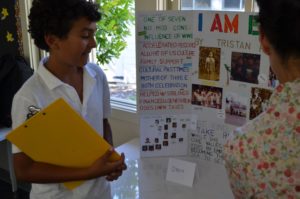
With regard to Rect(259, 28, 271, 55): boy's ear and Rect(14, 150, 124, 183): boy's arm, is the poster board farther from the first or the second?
Rect(259, 28, 271, 55): boy's ear

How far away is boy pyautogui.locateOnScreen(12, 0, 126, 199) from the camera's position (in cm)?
117

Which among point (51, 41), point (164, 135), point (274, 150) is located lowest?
point (164, 135)

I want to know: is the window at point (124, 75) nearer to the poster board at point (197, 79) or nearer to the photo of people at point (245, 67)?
the poster board at point (197, 79)

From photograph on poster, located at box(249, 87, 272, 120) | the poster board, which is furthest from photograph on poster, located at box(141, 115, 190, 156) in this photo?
photograph on poster, located at box(249, 87, 272, 120)

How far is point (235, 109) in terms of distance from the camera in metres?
1.58

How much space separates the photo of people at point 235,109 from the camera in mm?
1553

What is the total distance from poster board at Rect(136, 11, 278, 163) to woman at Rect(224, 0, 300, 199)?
693 mm

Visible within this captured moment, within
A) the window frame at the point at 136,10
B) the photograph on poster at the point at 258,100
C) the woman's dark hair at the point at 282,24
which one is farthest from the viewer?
the window frame at the point at 136,10

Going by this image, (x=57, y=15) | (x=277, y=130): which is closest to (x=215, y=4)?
(x=57, y=15)

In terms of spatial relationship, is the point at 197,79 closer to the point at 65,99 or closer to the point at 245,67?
the point at 245,67

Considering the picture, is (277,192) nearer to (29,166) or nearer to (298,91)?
(298,91)

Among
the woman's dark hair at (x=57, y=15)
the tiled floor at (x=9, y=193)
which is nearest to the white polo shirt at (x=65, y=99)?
the woman's dark hair at (x=57, y=15)

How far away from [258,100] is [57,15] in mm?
866

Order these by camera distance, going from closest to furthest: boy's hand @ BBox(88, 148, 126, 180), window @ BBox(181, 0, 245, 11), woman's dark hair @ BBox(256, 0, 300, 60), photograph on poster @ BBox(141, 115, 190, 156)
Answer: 1. woman's dark hair @ BBox(256, 0, 300, 60)
2. boy's hand @ BBox(88, 148, 126, 180)
3. photograph on poster @ BBox(141, 115, 190, 156)
4. window @ BBox(181, 0, 245, 11)
